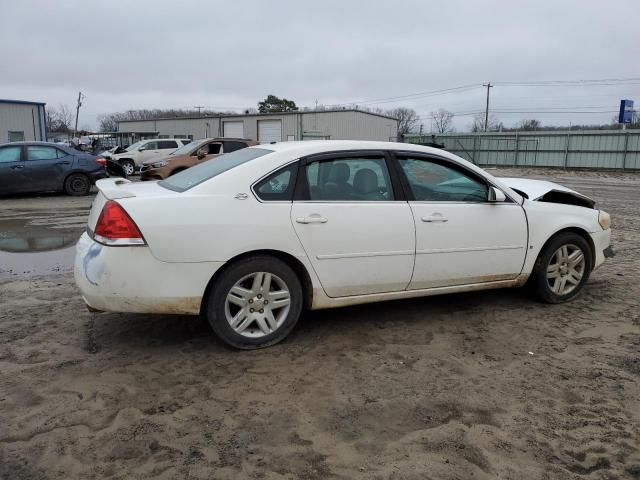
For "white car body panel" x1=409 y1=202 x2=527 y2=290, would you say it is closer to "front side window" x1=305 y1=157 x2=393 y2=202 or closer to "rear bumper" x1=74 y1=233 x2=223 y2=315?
"front side window" x1=305 y1=157 x2=393 y2=202

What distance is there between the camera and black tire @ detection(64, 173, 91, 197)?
561 inches

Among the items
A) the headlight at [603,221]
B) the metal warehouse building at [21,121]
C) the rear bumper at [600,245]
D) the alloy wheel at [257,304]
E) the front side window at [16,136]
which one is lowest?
the alloy wheel at [257,304]

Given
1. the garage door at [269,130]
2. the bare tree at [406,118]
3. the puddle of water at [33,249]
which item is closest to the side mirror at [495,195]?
the puddle of water at [33,249]

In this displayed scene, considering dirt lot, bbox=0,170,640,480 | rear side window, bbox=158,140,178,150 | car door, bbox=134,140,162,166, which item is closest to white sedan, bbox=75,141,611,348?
dirt lot, bbox=0,170,640,480

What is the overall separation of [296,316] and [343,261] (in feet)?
1.78

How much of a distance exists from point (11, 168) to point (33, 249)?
23.1ft

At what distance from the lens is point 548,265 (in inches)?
197

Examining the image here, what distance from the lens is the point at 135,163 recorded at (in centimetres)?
2403

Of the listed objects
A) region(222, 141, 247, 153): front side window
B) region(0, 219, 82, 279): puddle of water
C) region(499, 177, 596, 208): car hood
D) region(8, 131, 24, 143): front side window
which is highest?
region(8, 131, 24, 143): front side window

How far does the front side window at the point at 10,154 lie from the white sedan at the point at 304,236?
10.7m

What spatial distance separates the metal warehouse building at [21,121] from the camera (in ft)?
104

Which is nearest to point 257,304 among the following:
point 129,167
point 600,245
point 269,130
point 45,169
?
point 600,245

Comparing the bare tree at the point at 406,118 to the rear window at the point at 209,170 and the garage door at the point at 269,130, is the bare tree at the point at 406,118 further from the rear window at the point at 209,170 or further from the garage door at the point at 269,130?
the rear window at the point at 209,170

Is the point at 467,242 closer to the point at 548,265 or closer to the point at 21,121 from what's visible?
the point at 548,265
